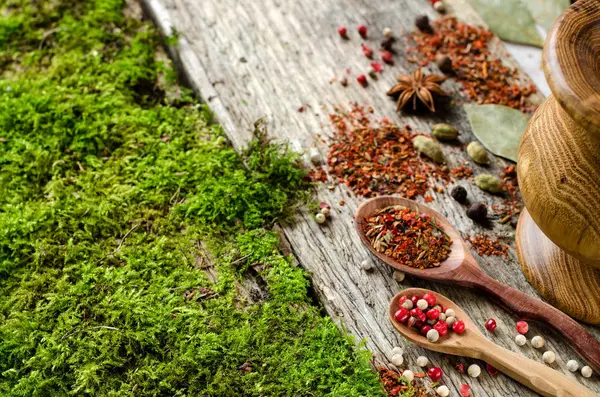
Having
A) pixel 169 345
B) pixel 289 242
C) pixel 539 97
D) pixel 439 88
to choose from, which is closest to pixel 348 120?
pixel 439 88

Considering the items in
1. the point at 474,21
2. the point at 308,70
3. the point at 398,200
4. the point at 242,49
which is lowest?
the point at 398,200

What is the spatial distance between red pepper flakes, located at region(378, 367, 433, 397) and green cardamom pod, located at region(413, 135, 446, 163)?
79 centimetres

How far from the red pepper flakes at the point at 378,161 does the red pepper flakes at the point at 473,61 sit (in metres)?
0.37

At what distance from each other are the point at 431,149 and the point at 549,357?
775 millimetres

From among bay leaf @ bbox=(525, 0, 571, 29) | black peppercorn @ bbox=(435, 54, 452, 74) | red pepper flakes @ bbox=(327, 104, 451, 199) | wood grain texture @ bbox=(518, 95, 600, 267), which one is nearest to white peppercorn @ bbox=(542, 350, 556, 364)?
wood grain texture @ bbox=(518, 95, 600, 267)

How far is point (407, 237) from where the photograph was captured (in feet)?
6.21

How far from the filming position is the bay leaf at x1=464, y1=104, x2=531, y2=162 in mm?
2180

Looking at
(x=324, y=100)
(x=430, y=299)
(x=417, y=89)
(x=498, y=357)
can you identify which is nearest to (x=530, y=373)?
(x=498, y=357)

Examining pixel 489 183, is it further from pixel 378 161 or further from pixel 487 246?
pixel 378 161

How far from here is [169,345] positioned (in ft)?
5.59

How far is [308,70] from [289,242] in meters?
0.79

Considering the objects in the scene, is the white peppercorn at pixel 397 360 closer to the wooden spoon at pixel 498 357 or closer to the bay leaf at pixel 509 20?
the wooden spoon at pixel 498 357

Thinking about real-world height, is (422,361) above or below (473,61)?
below

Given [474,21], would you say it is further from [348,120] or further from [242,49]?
[242,49]
